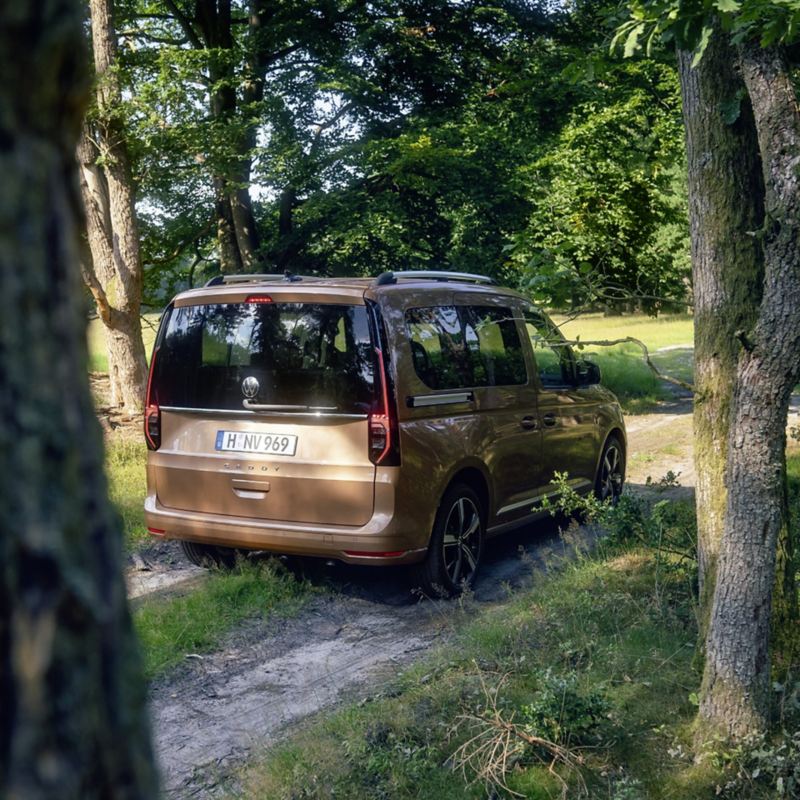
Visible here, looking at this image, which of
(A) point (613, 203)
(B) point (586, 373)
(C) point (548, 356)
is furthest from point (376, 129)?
(C) point (548, 356)

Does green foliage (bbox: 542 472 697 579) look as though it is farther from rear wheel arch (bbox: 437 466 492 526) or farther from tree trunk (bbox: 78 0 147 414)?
tree trunk (bbox: 78 0 147 414)

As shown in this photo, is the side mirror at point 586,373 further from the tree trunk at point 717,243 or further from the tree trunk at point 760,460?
the tree trunk at point 760,460

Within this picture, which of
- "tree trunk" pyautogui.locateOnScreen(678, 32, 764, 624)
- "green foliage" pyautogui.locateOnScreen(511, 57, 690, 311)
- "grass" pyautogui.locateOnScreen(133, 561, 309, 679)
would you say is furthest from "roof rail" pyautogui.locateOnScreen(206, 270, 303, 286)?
"tree trunk" pyautogui.locateOnScreen(678, 32, 764, 624)

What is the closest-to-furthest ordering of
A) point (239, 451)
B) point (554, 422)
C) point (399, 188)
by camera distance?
point (239, 451) → point (554, 422) → point (399, 188)

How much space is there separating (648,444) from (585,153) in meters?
4.84

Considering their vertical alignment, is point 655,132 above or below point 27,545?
above

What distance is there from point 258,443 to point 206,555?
56.6 inches

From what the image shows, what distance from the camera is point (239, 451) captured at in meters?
6.78

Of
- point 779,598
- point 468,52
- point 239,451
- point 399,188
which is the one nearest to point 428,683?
point 779,598

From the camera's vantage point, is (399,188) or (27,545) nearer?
(27,545)

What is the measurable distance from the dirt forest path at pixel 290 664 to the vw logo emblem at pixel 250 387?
1480mm

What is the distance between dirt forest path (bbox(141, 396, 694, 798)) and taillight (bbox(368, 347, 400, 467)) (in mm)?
1068

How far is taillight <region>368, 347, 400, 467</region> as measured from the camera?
644cm

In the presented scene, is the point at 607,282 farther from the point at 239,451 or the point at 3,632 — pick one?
the point at 3,632
